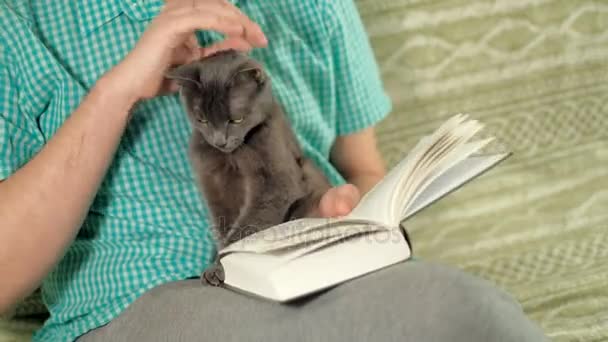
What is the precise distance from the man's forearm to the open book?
0.72ft

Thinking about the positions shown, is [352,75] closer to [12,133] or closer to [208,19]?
[208,19]

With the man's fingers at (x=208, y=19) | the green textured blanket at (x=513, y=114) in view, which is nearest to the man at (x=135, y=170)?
the man's fingers at (x=208, y=19)

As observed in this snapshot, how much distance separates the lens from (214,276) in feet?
2.83

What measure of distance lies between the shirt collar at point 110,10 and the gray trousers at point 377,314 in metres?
0.42

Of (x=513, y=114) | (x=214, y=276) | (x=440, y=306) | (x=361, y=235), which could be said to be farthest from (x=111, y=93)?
(x=513, y=114)

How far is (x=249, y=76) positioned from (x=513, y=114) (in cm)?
77

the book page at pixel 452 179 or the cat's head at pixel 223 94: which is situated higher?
the cat's head at pixel 223 94

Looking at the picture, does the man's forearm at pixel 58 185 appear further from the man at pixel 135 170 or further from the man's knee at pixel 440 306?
the man's knee at pixel 440 306

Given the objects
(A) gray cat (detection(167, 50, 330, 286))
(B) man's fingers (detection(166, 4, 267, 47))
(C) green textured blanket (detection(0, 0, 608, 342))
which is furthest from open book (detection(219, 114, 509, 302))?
(C) green textured blanket (detection(0, 0, 608, 342))

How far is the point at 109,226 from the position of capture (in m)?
0.99

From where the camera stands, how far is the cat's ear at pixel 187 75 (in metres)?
0.86

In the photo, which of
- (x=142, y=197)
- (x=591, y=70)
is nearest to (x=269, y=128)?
(x=142, y=197)

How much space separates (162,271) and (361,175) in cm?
43

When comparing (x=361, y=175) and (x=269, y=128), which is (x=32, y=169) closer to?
(x=269, y=128)
